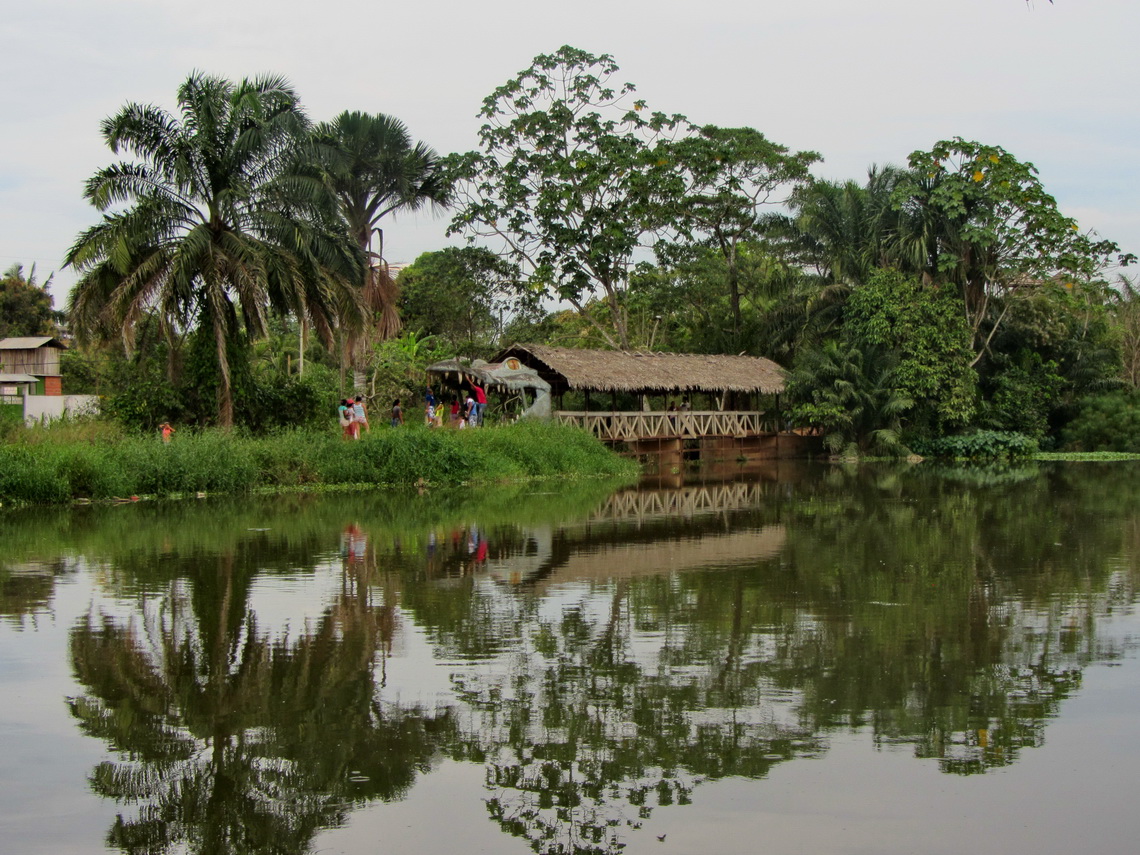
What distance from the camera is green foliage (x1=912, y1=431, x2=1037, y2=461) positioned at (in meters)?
35.8

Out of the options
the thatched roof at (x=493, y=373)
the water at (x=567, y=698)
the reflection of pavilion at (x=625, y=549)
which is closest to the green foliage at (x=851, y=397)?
the thatched roof at (x=493, y=373)

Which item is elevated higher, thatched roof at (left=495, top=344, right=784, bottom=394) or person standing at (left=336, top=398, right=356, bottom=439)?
thatched roof at (left=495, top=344, right=784, bottom=394)

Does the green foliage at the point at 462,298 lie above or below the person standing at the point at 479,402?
above

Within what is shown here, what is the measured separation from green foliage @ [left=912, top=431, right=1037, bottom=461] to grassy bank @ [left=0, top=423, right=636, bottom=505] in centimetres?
1341

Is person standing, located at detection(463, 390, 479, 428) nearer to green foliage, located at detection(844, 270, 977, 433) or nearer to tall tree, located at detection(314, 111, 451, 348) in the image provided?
tall tree, located at detection(314, 111, 451, 348)

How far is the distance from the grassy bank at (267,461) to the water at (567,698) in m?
6.02

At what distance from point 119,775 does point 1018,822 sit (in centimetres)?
404

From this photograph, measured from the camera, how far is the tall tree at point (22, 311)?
49469mm

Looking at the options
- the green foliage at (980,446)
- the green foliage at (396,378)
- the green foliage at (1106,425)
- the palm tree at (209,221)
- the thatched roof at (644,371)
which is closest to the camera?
the palm tree at (209,221)

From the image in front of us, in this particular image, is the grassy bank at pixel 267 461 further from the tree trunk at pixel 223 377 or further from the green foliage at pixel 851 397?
the green foliage at pixel 851 397

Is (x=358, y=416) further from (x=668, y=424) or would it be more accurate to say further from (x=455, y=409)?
(x=668, y=424)

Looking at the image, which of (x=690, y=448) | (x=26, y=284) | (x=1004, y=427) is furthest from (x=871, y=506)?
(x=26, y=284)

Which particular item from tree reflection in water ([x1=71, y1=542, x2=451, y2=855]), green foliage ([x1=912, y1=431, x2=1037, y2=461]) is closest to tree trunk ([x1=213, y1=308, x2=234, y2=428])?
tree reflection in water ([x1=71, y1=542, x2=451, y2=855])

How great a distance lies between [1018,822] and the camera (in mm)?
4887
